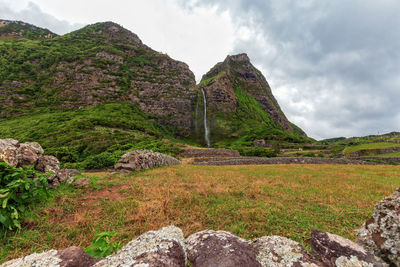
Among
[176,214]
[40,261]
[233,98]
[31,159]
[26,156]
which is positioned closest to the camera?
[40,261]

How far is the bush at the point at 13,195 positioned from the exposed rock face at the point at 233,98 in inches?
3320

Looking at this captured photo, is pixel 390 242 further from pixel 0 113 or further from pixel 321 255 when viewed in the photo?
pixel 0 113

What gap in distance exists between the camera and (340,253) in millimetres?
2133

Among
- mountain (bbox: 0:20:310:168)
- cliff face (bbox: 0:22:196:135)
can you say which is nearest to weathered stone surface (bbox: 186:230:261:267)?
mountain (bbox: 0:20:310:168)

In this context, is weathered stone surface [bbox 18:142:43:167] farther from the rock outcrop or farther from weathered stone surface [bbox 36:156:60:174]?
weathered stone surface [bbox 36:156:60:174]

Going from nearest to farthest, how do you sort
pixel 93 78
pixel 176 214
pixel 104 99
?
pixel 176 214 < pixel 104 99 < pixel 93 78

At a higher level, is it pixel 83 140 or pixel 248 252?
pixel 248 252

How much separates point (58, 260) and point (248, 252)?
2.36m

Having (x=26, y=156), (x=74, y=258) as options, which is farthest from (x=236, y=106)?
(x=74, y=258)

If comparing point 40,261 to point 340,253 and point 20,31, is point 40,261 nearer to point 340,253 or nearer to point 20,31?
point 340,253

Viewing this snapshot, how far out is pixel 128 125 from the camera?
47.6 metres

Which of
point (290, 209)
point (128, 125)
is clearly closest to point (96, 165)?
point (290, 209)

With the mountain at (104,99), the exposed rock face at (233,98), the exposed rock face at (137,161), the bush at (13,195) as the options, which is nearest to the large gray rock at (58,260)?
the bush at (13,195)

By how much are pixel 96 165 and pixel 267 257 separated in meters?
19.9
